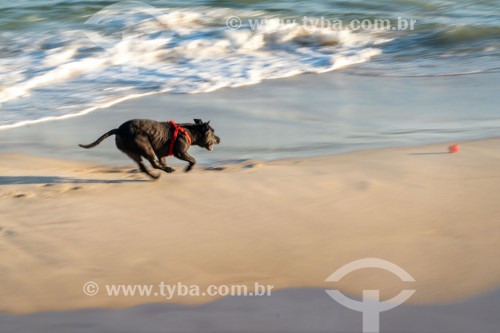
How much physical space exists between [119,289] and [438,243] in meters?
2.03

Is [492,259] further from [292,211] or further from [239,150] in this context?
[239,150]

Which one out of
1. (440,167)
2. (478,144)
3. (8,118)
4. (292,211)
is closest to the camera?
(292,211)

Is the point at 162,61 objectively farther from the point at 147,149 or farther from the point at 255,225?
the point at 255,225

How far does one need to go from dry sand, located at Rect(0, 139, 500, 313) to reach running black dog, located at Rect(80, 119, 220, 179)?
0.22 m

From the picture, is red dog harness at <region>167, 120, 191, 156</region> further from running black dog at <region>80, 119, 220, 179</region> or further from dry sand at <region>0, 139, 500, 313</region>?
dry sand at <region>0, 139, 500, 313</region>

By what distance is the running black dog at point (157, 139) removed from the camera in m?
6.25

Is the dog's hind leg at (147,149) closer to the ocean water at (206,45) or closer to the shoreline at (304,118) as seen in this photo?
the shoreline at (304,118)

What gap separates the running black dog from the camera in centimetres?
625

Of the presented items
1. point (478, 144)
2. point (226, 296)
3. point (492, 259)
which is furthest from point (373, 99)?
point (226, 296)

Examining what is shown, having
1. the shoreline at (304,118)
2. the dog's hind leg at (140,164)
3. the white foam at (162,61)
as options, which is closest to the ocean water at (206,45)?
the white foam at (162,61)

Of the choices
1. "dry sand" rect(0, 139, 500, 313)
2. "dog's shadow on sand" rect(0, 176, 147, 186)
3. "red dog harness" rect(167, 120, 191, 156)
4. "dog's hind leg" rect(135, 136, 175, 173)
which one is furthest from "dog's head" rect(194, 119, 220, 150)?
"dog's shadow on sand" rect(0, 176, 147, 186)

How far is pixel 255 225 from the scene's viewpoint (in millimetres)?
5492

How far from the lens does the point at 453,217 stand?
5.52 meters

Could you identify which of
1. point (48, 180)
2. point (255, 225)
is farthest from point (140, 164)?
point (255, 225)
